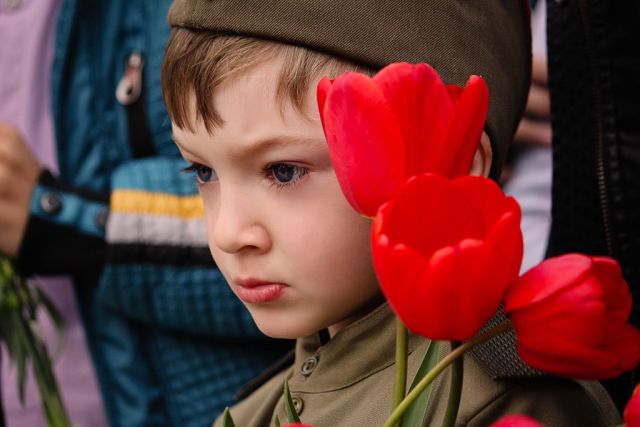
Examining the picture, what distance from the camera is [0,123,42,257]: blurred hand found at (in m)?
1.50

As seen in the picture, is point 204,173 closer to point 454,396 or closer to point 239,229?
point 239,229

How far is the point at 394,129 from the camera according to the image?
0.56 meters

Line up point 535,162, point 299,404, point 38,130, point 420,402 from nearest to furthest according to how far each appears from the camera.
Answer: point 420,402
point 299,404
point 535,162
point 38,130

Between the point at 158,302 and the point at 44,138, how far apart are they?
0.48 metres

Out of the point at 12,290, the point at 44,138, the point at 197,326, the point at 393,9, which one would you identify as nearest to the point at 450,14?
the point at 393,9

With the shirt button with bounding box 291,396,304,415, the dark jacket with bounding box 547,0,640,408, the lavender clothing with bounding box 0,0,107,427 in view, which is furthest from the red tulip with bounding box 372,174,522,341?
the lavender clothing with bounding box 0,0,107,427

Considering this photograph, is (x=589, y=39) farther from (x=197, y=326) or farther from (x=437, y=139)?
(x=197, y=326)

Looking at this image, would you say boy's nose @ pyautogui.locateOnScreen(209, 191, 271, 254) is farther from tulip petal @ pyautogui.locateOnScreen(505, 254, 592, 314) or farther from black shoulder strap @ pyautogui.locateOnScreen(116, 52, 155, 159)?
black shoulder strap @ pyautogui.locateOnScreen(116, 52, 155, 159)

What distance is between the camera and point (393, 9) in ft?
2.77

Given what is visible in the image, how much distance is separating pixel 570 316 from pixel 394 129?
0.15 meters

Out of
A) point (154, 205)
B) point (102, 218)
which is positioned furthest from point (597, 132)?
point (102, 218)

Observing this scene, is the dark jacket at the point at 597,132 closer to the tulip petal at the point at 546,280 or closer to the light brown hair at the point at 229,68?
the light brown hair at the point at 229,68

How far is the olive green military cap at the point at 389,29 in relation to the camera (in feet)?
2.73

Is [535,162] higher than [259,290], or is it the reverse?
[259,290]
